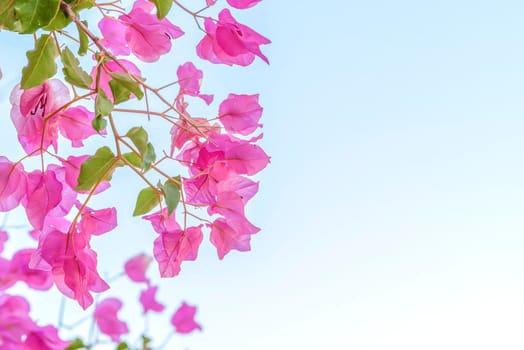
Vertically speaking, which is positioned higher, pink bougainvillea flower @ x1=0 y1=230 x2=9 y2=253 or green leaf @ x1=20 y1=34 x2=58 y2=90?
pink bougainvillea flower @ x1=0 y1=230 x2=9 y2=253

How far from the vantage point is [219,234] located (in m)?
0.53

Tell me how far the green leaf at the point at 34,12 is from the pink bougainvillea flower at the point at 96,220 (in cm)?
16

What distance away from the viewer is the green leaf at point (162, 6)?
1.50 feet

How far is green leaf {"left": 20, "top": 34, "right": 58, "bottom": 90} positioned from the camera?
428 mm

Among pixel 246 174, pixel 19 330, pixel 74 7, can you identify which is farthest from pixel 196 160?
pixel 19 330

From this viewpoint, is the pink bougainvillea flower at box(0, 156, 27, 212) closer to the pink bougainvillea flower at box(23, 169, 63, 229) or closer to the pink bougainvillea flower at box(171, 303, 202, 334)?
the pink bougainvillea flower at box(23, 169, 63, 229)

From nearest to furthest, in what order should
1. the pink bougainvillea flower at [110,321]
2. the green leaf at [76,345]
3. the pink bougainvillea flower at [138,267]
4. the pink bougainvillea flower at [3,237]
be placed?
the green leaf at [76,345]
the pink bougainvillea flower at [3,237]
the pink bougainvillea flower at [110,321]
the pink bougainvillea flower at [138,267]

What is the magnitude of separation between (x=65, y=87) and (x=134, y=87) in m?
0.08

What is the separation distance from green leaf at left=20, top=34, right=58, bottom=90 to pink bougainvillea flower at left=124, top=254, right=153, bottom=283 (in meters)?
1.71

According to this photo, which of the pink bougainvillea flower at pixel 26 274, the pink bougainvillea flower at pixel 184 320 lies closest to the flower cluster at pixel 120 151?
the pink bougainvillea flower at pixel 26 274

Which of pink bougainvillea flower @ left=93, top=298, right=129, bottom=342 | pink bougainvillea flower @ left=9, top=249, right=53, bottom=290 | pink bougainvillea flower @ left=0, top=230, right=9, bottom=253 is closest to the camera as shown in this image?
pink bougainvillea flower @ left=0, top=230, right=9, bottom=253

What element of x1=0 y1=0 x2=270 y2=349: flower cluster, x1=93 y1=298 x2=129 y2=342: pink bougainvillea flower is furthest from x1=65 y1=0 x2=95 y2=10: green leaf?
x1=93 y1=298 x2=129 y2=342: pink bougainvillea flower

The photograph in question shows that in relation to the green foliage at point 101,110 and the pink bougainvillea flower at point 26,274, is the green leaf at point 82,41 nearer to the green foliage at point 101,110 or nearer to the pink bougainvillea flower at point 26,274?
the green foliage at point 101,110

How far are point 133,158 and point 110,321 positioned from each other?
129 centimetres
